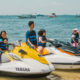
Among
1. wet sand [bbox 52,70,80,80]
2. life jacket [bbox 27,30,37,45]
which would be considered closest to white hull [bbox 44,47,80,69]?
wet sand [bbox 52,70,80,80]

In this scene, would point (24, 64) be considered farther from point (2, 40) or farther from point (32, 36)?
point (32, 36)

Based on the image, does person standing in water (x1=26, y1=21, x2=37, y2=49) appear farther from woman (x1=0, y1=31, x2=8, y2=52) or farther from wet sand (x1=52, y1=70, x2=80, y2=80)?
wet sand (x1=52, y1=70, x2=80, y2=80)

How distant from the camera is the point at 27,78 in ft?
19.9

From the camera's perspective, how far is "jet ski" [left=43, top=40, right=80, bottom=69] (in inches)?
277

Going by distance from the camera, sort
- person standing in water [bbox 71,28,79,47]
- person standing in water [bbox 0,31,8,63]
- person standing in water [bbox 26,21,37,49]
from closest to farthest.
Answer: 1. person standing in water [bbox 0,31,8,63]
2. person standing in water [bbox 26,21,37,49]
3. person standing in water [bbox 71,28,79,47]

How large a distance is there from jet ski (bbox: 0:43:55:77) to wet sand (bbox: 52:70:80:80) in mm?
668

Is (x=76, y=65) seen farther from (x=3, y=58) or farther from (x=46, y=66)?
(x=3, y=58)

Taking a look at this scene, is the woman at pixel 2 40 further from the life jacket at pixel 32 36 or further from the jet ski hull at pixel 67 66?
the jet ski hull at pixel 67 66

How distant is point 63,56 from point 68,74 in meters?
0.60

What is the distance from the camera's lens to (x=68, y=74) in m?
6.83

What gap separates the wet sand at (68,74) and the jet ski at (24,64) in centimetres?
67

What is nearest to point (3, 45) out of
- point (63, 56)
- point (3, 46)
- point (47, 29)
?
point (3, 46)

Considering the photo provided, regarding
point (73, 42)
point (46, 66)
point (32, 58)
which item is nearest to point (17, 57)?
point (32, 58)

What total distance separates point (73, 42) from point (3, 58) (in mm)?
3232
